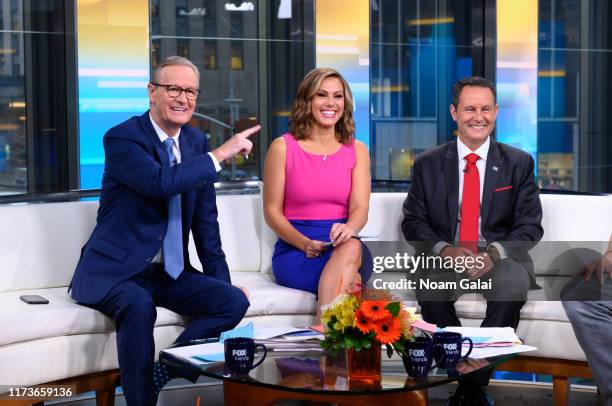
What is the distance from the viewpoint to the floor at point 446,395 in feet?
12.7

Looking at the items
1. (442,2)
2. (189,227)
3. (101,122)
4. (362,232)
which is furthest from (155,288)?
(442,2)

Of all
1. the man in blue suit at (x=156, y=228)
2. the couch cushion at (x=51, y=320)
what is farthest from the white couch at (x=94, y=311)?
the man in blue suit at (x=156, y=228)

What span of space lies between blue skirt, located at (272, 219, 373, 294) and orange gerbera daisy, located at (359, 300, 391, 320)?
124 centimetres

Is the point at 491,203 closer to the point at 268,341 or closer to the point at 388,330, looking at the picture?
the point at 268,341

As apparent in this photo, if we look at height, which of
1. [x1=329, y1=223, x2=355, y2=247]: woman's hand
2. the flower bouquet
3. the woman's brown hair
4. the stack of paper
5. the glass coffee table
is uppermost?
the woman's brown hair

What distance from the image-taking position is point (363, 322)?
8.61ft

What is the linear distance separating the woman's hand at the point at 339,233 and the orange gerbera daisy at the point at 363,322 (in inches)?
46.8

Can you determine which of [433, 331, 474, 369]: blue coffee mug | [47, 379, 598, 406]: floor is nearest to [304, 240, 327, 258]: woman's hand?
[47, 379, 598, 406]: floor

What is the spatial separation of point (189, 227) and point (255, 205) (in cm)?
72

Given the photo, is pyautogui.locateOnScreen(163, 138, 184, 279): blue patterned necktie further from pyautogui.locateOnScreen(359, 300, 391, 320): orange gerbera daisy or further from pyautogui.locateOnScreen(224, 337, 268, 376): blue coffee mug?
pyautogui.locateOnScreen(359, 300, 391, 320): orange gerbera daisy

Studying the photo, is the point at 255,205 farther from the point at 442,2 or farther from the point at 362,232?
the point at 442,2

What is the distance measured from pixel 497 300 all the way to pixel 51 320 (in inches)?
64.8

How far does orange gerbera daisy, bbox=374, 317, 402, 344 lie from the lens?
2617mm

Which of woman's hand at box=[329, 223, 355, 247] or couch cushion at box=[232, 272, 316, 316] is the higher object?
woman's hand at box=[329, 223, 355, 247]
